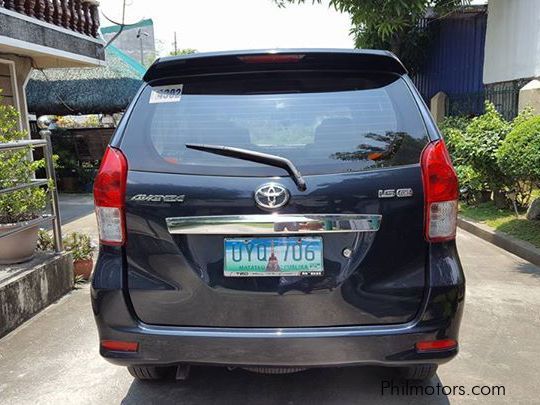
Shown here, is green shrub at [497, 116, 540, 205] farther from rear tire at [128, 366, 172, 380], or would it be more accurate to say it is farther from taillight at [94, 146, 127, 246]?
taillight at [94, 146, 127, 246]

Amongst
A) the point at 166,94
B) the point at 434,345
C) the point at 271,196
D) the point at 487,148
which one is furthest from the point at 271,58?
the point at 487,148

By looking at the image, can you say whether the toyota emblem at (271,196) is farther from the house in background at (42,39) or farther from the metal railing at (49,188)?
the house in background at (42,39)

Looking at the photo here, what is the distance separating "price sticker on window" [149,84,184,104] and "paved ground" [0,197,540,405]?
152cm

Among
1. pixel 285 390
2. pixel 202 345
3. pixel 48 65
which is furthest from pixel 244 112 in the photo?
pixel 48 65

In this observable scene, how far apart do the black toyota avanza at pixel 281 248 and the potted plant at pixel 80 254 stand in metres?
2.55

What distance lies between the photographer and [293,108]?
2.29 meters

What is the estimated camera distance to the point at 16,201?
389 cm

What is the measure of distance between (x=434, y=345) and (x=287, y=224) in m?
0.79

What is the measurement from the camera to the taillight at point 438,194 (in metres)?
2.10

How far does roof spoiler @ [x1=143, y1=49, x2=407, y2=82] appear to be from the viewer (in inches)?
91.4

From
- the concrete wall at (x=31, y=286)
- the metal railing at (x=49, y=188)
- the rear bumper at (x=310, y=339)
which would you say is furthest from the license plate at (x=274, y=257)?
the metal railing at (x=49, y=188)

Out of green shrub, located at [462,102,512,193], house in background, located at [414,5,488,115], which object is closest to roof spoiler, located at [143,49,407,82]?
green shrub, located at [462,102,512,193]

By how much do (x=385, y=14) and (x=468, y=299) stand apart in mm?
6690

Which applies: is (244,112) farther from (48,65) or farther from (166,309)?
(48,65)
